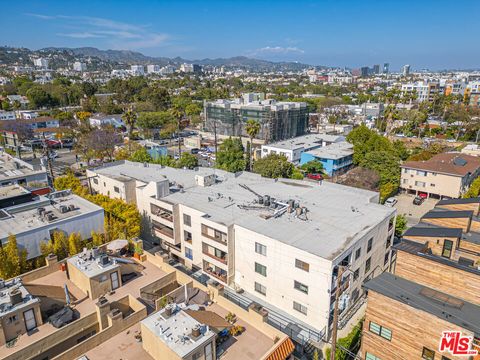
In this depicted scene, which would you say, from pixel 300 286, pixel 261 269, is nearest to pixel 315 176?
pixel 261 269

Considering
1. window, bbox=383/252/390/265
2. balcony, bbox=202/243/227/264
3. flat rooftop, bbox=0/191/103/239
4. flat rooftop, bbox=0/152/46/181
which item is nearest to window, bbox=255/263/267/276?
balcony, bbox=202/243/227/264

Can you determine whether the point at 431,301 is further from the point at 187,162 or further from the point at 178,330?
the point at 187,162

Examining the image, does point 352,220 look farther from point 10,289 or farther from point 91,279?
point 10,289

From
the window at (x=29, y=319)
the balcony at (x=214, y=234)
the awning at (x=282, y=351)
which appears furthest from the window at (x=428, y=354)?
the window at (x=29, y=319)

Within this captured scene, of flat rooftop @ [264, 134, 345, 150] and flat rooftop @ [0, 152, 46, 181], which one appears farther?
flat rooftop @ [264, 134, 345, 150]

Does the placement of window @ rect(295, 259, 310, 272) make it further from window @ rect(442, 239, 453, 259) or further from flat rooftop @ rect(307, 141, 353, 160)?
flat rooftop @ rect(307, 141, 353, 160)

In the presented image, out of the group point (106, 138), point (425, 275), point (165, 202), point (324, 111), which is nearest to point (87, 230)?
point (165, 202)
